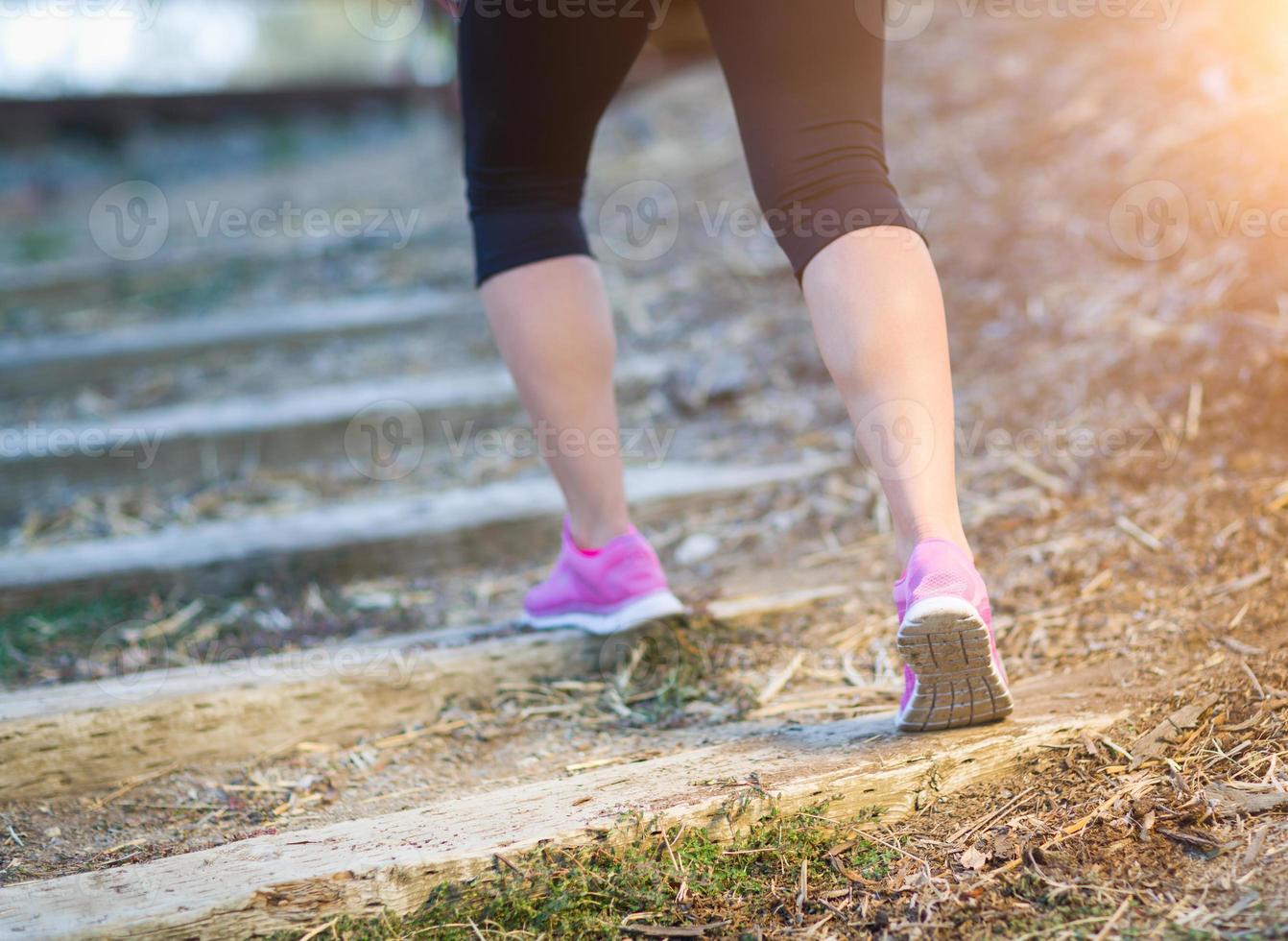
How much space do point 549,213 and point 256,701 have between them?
74 cm

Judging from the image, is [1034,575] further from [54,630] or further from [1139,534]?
[54,630]

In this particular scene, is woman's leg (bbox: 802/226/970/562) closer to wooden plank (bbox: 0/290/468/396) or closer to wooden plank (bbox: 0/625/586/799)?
wooden plank (bbox: 0/625/586/799)

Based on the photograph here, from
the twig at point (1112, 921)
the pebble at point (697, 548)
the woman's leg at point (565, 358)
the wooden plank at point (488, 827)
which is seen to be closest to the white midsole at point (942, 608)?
the wooden plank at point (488, 827)

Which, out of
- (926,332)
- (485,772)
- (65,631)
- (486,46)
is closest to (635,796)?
(485,772)

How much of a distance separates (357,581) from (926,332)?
3.85 feet

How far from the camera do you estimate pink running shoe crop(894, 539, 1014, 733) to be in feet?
3.37

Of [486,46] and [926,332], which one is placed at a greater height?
[486,46]

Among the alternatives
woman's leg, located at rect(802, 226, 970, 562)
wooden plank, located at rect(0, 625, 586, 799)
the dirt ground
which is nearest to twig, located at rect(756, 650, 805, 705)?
the dirt ground

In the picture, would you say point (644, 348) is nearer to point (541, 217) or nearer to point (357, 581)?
point (357, 581)

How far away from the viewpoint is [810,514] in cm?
192

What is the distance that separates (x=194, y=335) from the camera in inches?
107

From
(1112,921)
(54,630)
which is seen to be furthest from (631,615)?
(54,630)

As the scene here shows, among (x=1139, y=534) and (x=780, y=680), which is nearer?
(x=780, y=680)

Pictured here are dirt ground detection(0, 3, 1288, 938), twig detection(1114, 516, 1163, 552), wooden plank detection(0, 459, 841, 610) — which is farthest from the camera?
wooden plank detection(0, 459, 841, 610)
